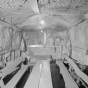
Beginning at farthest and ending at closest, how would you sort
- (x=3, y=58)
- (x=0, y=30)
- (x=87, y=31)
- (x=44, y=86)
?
(x=3, y=58)
(x=0, y=30)
(x=87, y=31)
(x=44, y=86)

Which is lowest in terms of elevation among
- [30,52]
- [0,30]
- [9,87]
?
[9,87]

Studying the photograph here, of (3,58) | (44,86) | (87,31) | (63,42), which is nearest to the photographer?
(44,86)

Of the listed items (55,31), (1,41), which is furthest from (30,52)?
(1,41)

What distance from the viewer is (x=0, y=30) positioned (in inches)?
121

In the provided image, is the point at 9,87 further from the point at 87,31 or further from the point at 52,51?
the point at 52,51

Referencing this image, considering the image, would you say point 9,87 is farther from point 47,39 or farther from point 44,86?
point 47,39

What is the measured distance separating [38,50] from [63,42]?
184 centimetres

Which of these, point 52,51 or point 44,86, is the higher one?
point 52,51

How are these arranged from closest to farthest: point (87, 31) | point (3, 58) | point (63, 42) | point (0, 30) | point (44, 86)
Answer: point (44, 86)
point (87, 31)
point (0, 30)
point (3, 58)
point (63, 42)

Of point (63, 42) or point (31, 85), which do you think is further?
point (63, 42)

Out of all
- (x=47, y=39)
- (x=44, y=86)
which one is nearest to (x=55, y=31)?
(x=47, y=39)

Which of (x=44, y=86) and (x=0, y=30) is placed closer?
(x=44, y=86)

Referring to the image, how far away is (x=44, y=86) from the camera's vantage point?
2160 mm

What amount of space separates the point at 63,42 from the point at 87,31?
3.28 metres
